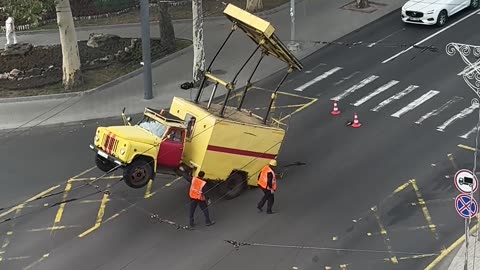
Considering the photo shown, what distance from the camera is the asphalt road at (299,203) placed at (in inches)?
630

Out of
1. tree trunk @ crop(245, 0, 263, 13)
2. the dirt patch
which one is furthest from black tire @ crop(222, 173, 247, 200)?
tree trunk @ crop(245, 0, 263, 13)

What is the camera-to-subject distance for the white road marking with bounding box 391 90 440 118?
23144 mm

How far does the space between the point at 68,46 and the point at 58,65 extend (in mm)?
2688

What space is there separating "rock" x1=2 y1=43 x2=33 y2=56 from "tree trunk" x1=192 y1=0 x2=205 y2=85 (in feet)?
26.0

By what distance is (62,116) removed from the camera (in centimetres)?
2433

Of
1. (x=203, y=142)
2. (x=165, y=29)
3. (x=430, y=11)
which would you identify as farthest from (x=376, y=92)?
(x=165, y=29)

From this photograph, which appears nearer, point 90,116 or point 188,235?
point 188,235

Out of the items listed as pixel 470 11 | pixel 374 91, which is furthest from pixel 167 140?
pixel 470 11

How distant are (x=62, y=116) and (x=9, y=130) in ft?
6.06

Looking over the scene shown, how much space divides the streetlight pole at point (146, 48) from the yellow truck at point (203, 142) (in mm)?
6815

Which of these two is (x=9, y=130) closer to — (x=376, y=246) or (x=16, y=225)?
(x=16, y=225)

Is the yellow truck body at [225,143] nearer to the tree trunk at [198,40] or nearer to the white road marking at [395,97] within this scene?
the white road marking at [395,97]

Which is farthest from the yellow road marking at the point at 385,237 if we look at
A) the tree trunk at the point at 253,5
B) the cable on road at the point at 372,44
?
the tree trunk at the point at 253,5

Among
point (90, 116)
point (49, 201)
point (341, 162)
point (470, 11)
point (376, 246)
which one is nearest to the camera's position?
point (376, 246)
